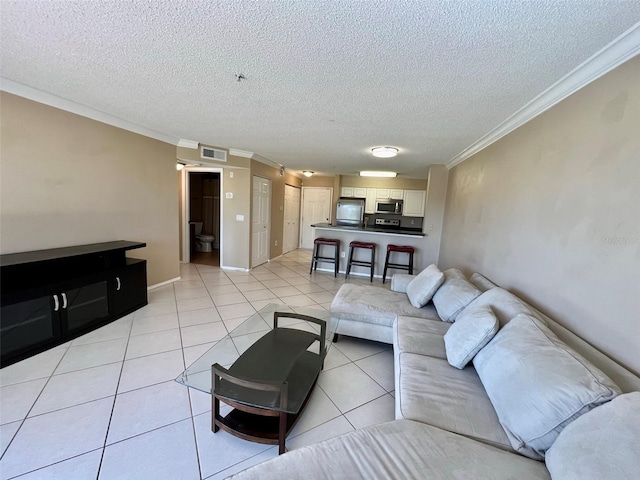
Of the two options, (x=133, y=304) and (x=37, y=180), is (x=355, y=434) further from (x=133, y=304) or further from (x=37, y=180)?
(x=37, y=180)

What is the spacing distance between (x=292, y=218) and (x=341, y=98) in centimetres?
526

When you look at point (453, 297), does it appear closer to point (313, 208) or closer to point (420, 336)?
point (420, 336)

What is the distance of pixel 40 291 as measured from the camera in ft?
6.98

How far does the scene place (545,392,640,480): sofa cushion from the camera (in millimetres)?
744

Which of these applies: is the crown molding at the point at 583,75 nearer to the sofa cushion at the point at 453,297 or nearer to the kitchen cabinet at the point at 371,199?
the sofa cushion at the point at 453,297

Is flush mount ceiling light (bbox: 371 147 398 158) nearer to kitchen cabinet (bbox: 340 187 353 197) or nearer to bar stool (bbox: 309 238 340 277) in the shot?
bar stool (bbox: 309 238 340 277)

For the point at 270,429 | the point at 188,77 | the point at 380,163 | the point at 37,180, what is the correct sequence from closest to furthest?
1. the point at 270,429
2. the point at 188,77
3. the point at 37,180
4. the point at 380,163

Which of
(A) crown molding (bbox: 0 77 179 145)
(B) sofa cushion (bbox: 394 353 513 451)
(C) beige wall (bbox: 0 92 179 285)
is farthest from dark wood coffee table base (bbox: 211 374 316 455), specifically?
(A) crown molding (bbox: 0 77 179 145)

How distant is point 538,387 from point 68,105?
4.26 m

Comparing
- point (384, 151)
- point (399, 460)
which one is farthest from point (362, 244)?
point (399, 460)

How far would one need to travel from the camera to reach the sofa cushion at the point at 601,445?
0.74 metres

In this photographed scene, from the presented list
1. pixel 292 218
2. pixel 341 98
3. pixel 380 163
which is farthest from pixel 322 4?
pixel 292 218

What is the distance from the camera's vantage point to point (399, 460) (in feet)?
3.12

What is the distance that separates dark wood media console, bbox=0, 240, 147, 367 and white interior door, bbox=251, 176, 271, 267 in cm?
239
